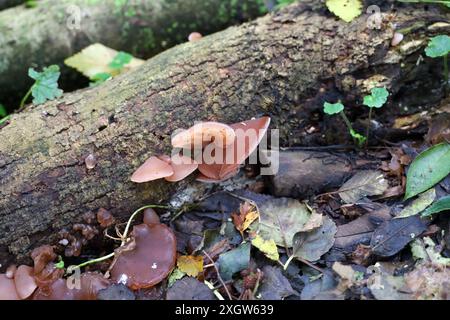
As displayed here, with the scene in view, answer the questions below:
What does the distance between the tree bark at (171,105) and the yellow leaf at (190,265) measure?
20.2 inches

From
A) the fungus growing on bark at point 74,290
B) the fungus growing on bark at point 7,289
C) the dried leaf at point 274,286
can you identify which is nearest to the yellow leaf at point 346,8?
the dried leaf at point 274,286

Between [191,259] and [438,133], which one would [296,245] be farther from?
[438,133]

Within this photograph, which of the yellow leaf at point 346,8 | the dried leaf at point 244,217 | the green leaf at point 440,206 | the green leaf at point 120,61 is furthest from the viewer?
the green leaf at point 120,61

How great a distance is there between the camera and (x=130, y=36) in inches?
209

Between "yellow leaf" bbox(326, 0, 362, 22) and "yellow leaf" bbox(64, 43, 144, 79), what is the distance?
6.25 ft

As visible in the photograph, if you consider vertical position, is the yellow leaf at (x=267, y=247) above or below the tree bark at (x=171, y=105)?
below

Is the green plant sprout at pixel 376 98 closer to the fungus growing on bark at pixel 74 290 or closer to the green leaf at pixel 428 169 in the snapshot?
the green leaf at pixel 428 169

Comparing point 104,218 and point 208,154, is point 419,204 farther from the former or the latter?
point 104,218

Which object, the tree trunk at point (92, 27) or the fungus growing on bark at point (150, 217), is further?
the tree trunk at point (92, 27)

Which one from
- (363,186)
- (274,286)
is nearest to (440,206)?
(363,186)

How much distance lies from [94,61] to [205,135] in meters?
2.10

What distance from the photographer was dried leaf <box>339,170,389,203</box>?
3363mm

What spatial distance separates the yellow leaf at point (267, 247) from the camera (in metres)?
3.05

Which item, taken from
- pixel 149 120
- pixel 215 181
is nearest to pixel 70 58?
pixel 149 120
